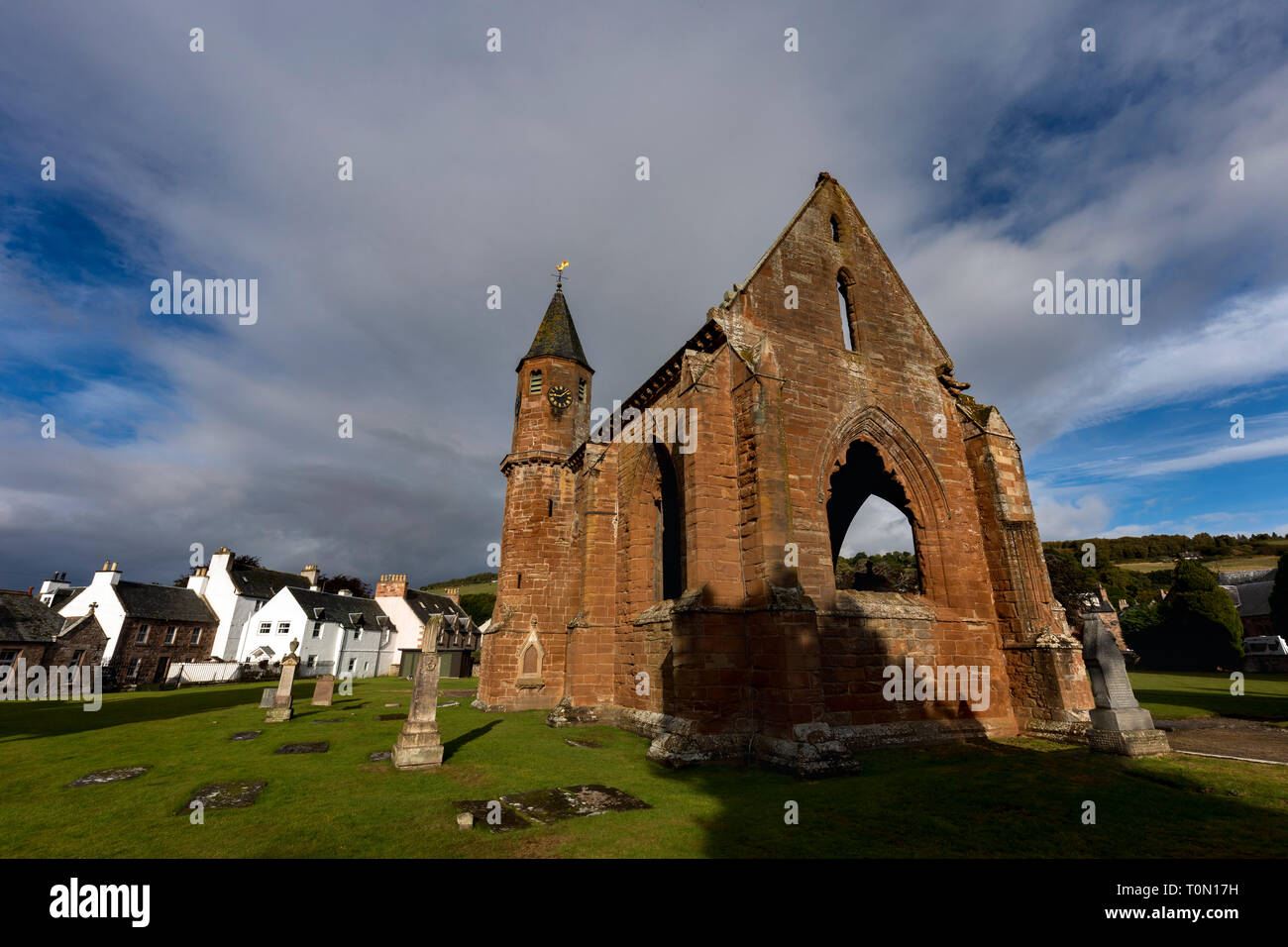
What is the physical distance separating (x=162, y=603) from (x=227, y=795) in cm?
4315

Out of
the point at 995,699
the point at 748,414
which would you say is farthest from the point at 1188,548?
the point at 748,414

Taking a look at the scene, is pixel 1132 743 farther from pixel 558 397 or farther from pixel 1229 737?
pixel 558 397

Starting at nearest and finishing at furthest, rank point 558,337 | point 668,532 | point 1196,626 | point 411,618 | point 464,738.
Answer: point 464,738, point 668,532, point 558,337, point 1196,626, point 411,618

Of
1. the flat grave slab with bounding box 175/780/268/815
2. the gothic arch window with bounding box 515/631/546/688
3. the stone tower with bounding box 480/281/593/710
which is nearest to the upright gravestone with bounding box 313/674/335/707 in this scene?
the stone tower with bounding box 480/281/593/710

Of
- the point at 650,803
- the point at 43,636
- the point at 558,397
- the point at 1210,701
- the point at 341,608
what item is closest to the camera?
the point at 650,803

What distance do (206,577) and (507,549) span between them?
3956 cm

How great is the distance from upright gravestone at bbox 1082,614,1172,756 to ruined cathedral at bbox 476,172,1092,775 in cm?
120

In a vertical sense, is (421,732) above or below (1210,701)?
above

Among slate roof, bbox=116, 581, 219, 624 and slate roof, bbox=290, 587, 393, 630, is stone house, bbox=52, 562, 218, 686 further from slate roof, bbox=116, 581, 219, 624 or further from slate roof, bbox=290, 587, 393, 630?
slate roof, bbox=290, 587, 393, 630

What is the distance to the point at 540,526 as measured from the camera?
63.0ft

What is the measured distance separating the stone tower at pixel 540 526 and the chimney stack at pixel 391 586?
40269 mm

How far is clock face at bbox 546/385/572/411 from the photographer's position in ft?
68.6

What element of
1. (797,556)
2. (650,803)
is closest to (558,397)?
(797,556)
